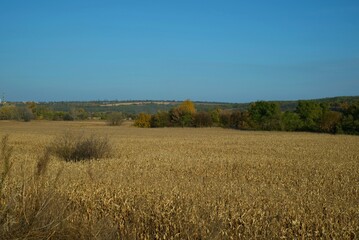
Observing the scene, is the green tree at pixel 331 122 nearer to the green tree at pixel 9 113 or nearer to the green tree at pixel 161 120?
the green tree at pixel 161 120

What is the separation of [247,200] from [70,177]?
229 inches

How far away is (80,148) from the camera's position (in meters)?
21.3

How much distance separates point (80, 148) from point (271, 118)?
55.0 m

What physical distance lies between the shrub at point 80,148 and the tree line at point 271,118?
158 ft

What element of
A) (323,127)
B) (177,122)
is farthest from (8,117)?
(323,127)

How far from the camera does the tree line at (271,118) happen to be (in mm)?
61341

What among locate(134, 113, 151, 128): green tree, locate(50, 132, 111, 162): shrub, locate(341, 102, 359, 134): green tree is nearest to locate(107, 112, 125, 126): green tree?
locate(134, 113, 151, 128): green tree

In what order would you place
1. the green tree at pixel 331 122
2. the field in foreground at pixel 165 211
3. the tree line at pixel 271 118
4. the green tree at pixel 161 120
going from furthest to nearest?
the green tree at pixel 161 120 < the green tree at pixel 331 122 < the tree line at pixel 271 118 < the field in foreground at pixel 165 211

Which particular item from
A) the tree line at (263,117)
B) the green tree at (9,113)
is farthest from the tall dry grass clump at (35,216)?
the green tree at (9,113)

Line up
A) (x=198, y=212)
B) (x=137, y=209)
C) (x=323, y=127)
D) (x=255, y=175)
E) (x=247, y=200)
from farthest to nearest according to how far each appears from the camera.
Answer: (x=323, y=127), (x=255, y=175), (x=247, y=200), (x=137, y=209), (x=198, y=212)

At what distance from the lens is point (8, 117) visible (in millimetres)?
104875

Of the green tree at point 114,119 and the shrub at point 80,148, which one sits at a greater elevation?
the shrub at point 80,148

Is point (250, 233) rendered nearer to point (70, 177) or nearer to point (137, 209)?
point (137, 209)

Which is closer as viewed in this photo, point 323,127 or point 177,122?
point 323,127
